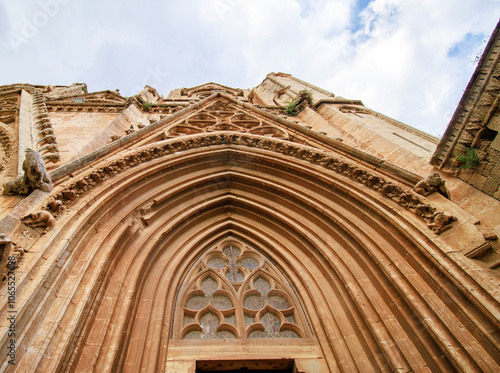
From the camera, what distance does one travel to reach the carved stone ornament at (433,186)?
559 centimetres

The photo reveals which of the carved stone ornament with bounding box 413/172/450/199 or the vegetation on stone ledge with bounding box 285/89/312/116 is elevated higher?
the vegetation on stone ledge with bounding box 285/89/312/116

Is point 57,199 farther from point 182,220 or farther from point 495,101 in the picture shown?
point 495,101

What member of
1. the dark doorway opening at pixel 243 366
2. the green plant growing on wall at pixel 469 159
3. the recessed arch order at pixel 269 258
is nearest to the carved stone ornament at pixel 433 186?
the recessed arch order at pixel 269 258

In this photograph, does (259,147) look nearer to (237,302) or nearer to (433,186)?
(237,302)

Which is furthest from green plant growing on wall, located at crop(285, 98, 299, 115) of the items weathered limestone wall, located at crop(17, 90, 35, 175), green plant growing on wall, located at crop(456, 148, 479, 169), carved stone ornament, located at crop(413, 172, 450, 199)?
weathered limestone wall, located at crop(17, 90, 35, 175)

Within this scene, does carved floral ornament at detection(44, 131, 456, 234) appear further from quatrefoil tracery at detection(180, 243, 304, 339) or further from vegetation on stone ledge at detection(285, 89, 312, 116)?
vegetation on stone ledge at detection(285, 89, 312, 116)

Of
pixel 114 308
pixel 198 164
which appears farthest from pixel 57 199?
pixel 198 164

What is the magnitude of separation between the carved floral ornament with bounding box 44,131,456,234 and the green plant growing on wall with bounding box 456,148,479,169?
45.6 inches

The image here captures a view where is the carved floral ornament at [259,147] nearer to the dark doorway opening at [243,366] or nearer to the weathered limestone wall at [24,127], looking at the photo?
the weathered limestone wall at [24,127]

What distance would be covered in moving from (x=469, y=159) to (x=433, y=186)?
88 centimetres

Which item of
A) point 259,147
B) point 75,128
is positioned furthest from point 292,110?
point 75,128

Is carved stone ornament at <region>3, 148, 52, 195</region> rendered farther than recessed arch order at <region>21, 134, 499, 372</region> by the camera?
Yes

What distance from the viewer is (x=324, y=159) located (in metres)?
7.52

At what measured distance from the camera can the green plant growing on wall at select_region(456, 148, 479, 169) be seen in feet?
18.7
